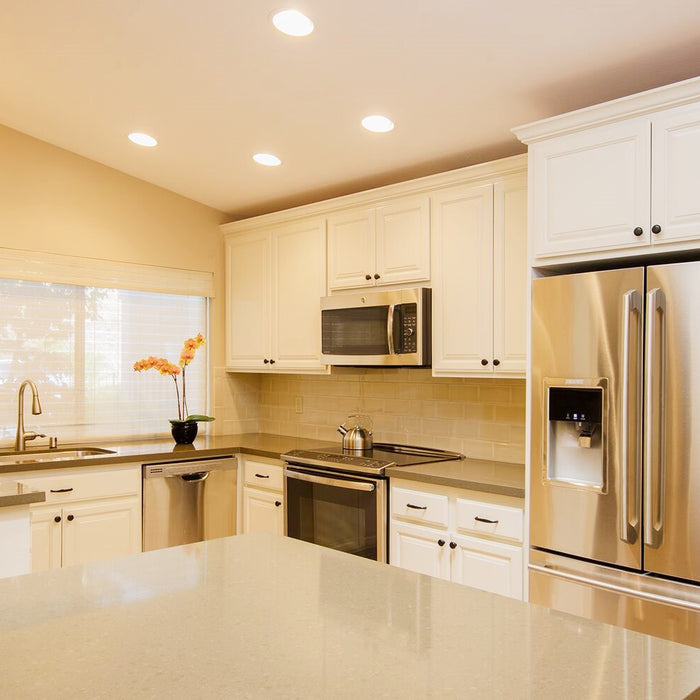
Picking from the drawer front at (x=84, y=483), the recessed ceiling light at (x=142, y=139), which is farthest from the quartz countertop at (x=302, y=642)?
the recessed ceiling light at (x=142, y=139)

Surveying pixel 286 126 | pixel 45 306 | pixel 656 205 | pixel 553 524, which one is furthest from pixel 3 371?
pixel 656 205

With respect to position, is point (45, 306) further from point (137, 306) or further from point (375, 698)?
point (375, 698)

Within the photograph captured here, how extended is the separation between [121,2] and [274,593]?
2208 mm

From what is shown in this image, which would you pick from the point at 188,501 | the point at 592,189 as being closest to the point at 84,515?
the point at 188,501

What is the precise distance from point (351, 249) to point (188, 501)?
→ 1.73m

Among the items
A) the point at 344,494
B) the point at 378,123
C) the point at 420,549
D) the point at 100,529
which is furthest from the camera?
the point at 100,529

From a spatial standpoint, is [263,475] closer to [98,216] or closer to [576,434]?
[98,216]

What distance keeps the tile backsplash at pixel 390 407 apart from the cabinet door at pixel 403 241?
2.02ft

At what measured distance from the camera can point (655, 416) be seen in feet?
6.93

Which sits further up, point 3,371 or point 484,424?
point 3,371

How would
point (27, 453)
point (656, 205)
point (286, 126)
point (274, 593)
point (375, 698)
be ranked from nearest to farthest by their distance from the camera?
point (375, 698), point (274, 593), point (656, 205), point (286, 126), point (27, 453)

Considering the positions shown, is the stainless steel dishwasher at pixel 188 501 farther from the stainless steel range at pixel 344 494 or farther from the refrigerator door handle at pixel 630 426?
the refrigerator door handle at pixel 630 426

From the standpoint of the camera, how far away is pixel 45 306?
383 cm

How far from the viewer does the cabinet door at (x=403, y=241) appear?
3314 millimetres
